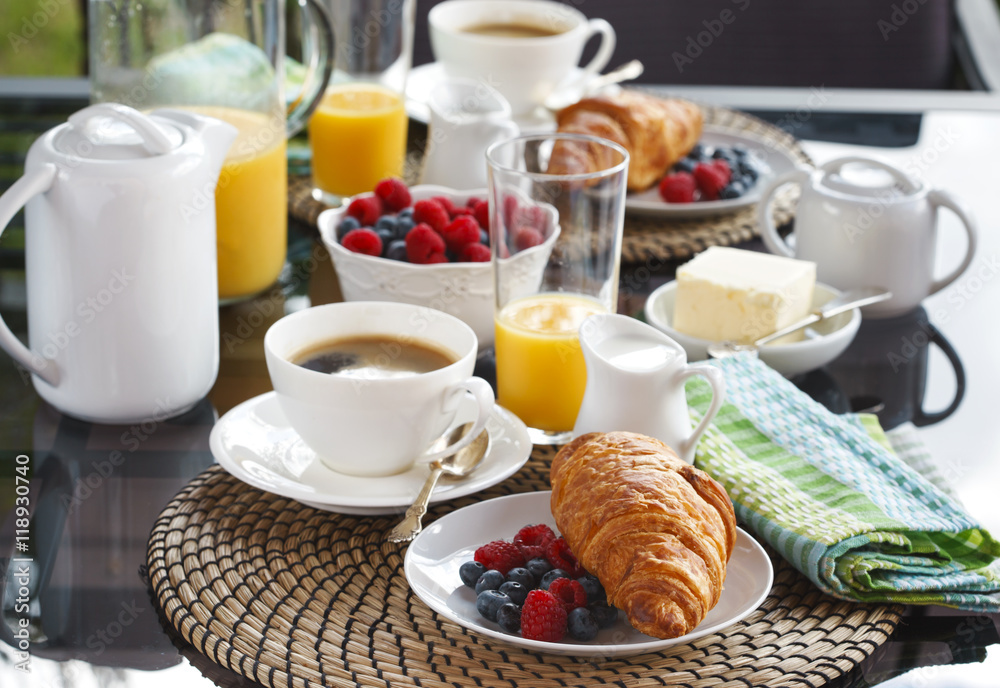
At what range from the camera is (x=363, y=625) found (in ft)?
2.59

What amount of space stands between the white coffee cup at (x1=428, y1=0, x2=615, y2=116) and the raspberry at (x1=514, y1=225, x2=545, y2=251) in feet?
2.33

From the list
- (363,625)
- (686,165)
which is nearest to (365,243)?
(363,625)

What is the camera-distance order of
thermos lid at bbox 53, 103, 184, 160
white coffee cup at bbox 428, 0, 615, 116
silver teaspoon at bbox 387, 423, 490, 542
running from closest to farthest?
silver teaspoon at bbox 387, 423, 490, 542 → thermos lid at bbox 53, 103, 184, 160 → white coffee cup at bbox 428, 0, 615, 116

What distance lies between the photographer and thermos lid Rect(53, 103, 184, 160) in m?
0.96

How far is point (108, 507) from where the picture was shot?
92 cm

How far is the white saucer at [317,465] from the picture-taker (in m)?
0.88

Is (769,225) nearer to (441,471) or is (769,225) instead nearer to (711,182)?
(711,182)

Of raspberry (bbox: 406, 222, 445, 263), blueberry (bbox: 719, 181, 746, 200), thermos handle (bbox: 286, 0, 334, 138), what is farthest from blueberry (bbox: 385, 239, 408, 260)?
blueberry (bbox: 719, 181, 746, 200)

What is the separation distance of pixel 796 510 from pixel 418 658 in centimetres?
33

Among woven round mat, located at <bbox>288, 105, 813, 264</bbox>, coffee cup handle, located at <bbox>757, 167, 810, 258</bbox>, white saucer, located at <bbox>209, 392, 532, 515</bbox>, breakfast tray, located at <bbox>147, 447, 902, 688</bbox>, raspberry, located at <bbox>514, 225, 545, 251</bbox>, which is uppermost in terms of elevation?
raspberry, located at <bbox>514, 225, 545, 251</bbox>

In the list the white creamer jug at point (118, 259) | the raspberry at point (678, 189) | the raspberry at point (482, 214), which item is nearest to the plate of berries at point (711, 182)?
the raspberry at point (678, 189)

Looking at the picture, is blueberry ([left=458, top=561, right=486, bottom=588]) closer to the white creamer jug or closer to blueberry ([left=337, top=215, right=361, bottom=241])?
the white creamer jug

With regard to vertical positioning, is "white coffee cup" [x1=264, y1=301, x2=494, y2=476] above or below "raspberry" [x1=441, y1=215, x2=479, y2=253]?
below

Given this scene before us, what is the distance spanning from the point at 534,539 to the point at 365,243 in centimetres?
45
